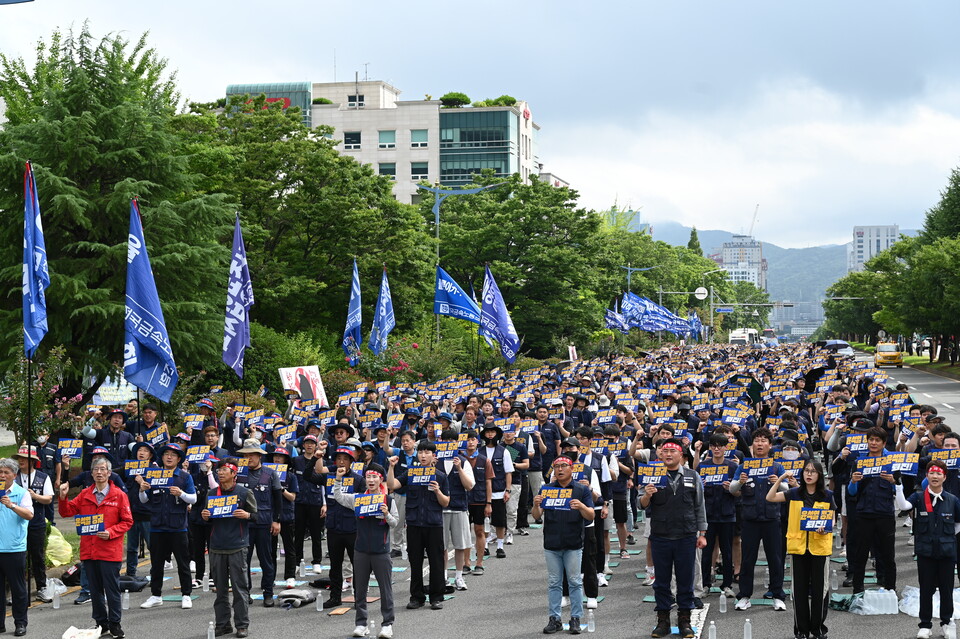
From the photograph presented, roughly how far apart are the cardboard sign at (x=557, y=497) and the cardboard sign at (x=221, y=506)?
3292mm

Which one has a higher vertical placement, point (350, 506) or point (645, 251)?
point (645, 251)

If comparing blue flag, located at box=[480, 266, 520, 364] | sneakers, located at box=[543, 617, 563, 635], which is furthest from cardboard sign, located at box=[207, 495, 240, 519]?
blue flag, located at box=[480, 266, 520, 364]

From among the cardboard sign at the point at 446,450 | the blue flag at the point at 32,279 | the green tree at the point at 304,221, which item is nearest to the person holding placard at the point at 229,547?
the cardboard sign at the point at 446,450

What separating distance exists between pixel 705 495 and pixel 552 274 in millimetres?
39132

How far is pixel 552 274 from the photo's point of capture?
5178 centimetres

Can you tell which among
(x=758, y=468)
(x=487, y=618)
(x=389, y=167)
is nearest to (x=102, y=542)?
(x=487, y=618)

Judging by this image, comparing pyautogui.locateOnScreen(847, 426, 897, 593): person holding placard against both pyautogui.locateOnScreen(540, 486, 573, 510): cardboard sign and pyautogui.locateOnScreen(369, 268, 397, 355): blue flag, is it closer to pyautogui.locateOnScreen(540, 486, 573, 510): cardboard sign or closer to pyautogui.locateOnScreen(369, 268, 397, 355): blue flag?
pyautogui.locateOnScreen(540, 486, 573, 510): cardboard sign

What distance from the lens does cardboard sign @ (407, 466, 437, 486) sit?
1284 cm

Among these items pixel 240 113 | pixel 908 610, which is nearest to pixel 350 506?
pixel 908 610

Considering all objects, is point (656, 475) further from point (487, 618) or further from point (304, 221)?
point (304, 221)

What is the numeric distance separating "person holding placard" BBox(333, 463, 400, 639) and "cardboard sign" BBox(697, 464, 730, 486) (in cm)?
360

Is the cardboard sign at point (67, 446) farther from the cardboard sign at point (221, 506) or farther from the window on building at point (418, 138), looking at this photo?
the window on building at point (418, 138)

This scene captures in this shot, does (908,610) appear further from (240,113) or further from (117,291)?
(240,113)

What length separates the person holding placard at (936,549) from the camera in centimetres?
1106
